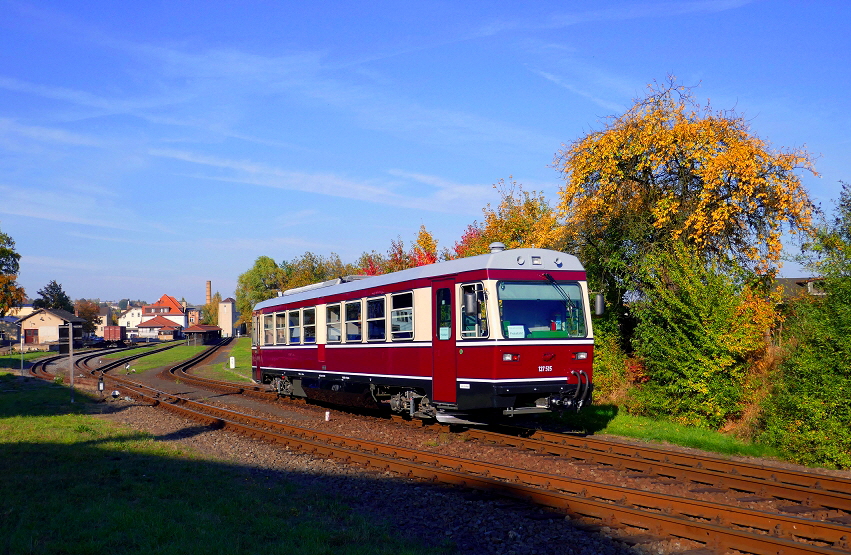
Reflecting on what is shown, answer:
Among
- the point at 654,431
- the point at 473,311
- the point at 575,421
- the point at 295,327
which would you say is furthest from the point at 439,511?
the point at 295,327

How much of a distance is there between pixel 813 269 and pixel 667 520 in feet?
26.3

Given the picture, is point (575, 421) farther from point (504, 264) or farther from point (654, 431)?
point (504, 264)

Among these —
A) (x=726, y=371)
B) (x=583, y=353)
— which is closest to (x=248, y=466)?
(x=583, y=353)

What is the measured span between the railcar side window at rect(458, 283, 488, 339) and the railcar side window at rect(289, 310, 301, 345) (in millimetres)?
9182

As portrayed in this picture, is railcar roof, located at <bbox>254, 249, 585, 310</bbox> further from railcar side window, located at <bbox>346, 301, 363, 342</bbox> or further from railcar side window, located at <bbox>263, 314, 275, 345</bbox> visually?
railcar side window, located at <bbox>263, 314, 275, 345</bbox>

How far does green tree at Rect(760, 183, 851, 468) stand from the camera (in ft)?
36.9

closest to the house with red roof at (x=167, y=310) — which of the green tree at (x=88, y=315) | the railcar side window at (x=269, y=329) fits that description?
the green tree at (x=88, y=315)

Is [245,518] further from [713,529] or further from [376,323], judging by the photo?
[376,323]

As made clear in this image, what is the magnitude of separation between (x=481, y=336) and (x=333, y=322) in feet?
22.4

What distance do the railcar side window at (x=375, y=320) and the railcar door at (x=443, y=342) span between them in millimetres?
2277

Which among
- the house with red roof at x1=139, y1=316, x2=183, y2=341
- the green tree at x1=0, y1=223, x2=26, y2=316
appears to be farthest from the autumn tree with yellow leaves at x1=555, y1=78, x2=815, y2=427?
the house with red roof at x1=139, y1=316, x2=183, y2=341

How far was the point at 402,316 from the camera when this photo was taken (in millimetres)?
14664

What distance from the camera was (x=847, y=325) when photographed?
11.6 m

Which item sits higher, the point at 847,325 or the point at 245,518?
the point at 847,325
